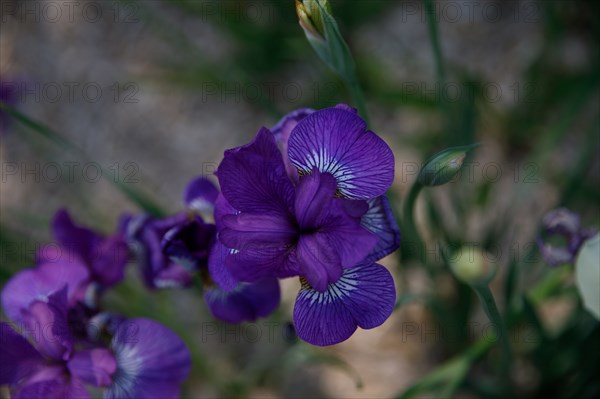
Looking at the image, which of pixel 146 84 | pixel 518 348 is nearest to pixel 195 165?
pixel 146 84

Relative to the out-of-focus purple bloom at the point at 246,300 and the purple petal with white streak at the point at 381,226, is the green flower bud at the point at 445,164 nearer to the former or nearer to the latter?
the purple petal with white streak at the point at 381,226

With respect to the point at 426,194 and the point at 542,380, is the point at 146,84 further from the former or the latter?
the point at 542,380

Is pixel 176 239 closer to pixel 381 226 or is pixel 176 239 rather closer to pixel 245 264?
pixel 245 264

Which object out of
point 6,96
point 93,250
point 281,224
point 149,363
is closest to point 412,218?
point 281,224

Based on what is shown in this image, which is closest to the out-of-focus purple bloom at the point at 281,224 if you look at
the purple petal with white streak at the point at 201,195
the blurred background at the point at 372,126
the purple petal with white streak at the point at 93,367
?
the purple petal with white streak at the point at 201,195

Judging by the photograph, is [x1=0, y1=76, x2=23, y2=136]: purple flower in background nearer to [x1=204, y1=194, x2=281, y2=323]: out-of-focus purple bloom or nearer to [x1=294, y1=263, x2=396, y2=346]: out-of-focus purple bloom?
[x1=204, y1=194, x2=281, y2=323]: out-of-focus purple bloom

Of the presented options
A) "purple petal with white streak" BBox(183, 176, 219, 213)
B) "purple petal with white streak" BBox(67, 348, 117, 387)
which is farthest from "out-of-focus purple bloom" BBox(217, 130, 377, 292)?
"purple petal with white streak" BBox(67, 348, 117, 387)
